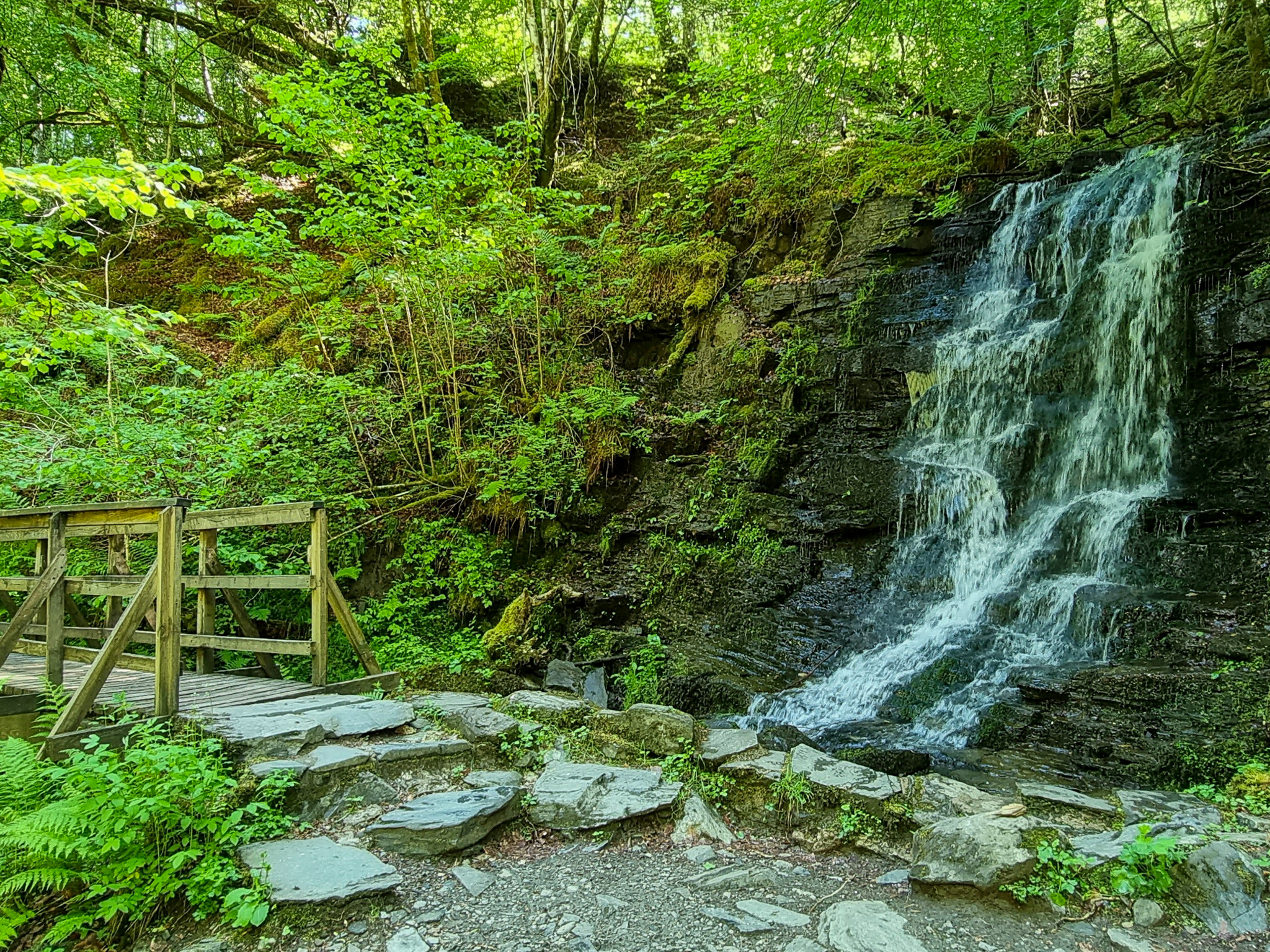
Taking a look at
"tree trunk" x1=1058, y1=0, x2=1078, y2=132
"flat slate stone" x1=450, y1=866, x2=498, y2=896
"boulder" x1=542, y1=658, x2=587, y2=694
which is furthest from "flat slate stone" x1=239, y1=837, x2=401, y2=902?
"tree trunk" x1=1058, y1=0, x2=1078, y2=132

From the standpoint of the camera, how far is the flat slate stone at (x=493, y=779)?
12.7 feet

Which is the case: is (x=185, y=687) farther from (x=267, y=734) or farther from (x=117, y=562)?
(x=117, y=562)

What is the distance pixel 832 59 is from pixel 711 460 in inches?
211

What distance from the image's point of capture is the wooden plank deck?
460cm

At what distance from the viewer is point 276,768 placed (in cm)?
355

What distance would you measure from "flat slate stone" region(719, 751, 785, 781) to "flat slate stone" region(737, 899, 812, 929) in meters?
1.00

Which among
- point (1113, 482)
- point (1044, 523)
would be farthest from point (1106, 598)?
point (1113, 482)

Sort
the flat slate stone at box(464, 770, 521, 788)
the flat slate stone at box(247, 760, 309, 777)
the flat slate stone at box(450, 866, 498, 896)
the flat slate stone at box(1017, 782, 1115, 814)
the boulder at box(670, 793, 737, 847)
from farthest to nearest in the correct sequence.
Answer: the flat slate stone at box(464, 770, 521, 788) → the flat slate stone at box(1017, 782, 1115, 814) → the boulder at box(670, 793, 737, 847) → the flat slate stone at box(247, 760, 309, 777) → the flat slate stone at box(450, 866, 498, 896)

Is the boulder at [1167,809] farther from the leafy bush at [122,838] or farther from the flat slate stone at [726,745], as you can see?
the leafy bush at [122,838]

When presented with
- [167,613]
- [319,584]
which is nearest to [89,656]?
[167,613]

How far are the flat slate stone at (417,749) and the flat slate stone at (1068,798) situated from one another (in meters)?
3.37

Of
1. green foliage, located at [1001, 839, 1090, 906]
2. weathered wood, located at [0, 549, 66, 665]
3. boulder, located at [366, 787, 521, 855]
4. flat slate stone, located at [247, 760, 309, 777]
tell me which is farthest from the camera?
weathered wood, located at [0, 549, 66, 665]

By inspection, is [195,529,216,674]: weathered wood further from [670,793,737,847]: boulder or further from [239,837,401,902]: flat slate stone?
[670,793,737,847]: boulder

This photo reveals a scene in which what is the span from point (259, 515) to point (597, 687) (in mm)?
3590
